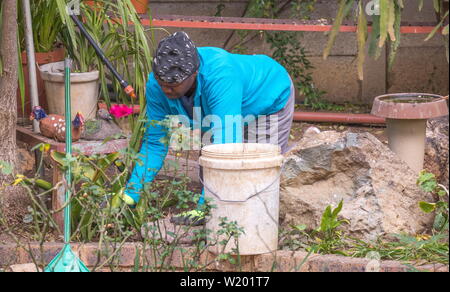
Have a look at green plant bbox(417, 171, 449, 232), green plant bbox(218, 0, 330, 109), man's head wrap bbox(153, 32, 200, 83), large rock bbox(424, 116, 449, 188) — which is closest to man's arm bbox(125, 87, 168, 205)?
man's head wrap bbox(153, 32, 200, 83)

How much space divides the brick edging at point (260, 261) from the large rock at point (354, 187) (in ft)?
1.07

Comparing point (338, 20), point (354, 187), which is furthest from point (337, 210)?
point (338, 20)

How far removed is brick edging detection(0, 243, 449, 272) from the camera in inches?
154

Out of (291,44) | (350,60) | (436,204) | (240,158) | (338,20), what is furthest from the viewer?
(350,60)

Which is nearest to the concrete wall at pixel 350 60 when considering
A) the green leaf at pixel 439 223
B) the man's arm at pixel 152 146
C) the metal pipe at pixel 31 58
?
the metal pipe at pixel 31 58

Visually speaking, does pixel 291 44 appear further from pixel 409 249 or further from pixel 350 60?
pixel 409 249

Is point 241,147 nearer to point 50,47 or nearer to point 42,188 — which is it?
point 42,188

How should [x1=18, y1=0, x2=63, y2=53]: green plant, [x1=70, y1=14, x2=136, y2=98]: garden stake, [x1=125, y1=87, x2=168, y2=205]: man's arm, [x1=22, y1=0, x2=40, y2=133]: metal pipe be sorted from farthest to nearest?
1. [x1=18, y1=0, x2=63, y2=53]: green plant
2. [x1=70, y1=14, x2=136, y2=98]: garden stake
3. [x1=22, y1=0, x2=40, y2=133]: metal pipe
4. [x1=125, y1=87, x2=168, y2=205]: man's arm

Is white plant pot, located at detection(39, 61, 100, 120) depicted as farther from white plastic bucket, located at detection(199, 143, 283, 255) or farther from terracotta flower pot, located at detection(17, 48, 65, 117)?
white plastic bucket, located at detection(199, 143, 283, 255)

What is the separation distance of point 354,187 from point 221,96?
35.5 inches

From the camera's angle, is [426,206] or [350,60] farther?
[350,60]

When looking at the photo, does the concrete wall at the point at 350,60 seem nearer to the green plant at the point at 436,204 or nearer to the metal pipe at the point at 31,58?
the metal pipe at the point at 31,58

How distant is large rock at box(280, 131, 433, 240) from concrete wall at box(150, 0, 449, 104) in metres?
3.01

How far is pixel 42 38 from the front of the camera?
17.4 ft
